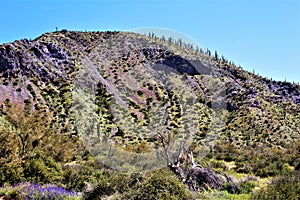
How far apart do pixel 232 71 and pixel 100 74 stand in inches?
1126

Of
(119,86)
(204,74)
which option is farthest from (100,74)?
(204,74)

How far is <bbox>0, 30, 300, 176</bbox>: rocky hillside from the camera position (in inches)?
1141

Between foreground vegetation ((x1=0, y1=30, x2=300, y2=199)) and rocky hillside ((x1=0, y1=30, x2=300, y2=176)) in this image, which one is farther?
rocky hillside ((x1=0, y1=30, x2=300, y2=176))

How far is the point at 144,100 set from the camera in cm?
4012

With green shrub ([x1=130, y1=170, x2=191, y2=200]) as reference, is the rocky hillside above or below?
above

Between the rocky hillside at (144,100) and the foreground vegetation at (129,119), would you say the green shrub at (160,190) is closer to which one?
the foreground vegetation at (129,119)

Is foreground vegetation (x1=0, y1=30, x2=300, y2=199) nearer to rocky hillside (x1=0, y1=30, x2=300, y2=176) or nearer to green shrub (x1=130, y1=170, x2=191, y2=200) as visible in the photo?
green shrub (x1=130, y1=170, x2=191, y2=200)

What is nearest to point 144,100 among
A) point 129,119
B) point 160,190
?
point 129,119

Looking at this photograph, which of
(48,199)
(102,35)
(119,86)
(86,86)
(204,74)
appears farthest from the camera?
(102,35)

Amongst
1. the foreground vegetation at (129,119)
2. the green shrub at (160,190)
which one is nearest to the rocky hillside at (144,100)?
the foreground vegetation at (129,119)

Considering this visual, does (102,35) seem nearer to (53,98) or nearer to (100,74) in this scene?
(100,74)

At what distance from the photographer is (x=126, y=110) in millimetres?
36219

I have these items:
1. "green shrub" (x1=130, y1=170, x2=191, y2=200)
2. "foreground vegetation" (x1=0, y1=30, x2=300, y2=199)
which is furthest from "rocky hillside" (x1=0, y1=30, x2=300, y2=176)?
"green shrub" (x1=130, y1=170, x2=191, y2=200)

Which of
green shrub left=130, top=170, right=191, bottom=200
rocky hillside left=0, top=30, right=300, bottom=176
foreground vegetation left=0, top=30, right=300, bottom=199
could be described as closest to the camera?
green shrub left=130, top=170, right=191, bottom=200
